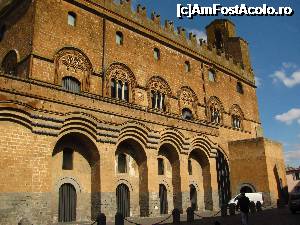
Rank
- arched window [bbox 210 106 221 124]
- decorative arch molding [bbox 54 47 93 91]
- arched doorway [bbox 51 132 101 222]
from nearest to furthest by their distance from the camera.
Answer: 1. arched doorway [bbox 51 132 101 222]
2. decorative arch molding [bbox 54 47 93 91]
3. arched window [bbox 210 106 221 124]

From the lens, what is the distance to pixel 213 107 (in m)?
29.1

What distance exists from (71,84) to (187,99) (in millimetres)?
10489

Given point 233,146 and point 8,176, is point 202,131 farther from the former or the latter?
point 8,176

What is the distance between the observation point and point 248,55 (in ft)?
119

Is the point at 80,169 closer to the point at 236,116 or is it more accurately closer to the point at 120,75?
the point at 120,75

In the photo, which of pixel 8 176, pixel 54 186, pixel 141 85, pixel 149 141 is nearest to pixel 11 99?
pixel 8 176

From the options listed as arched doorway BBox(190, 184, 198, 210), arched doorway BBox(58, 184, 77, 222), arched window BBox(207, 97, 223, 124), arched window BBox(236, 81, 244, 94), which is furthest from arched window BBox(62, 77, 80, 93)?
arched window BBox(236, 81, 244, 94)

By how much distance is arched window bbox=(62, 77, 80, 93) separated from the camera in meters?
19.2

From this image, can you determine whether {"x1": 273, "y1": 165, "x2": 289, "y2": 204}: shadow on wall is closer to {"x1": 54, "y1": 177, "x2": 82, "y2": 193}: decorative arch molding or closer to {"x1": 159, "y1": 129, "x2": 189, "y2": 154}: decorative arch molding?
{"x1": 159, "y1": 129, "x2": 189, "y2": 154}: decorative arch molding

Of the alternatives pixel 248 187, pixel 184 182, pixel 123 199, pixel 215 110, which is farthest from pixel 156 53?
pixel 248 187

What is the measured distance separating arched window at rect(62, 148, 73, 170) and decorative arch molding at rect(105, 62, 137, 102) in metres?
5.71

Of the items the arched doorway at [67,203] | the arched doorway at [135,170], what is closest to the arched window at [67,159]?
the arched doorway at [67,203]

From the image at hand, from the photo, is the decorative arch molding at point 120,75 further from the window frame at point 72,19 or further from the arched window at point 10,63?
the arched window at point 10,63

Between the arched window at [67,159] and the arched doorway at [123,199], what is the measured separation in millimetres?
3149
